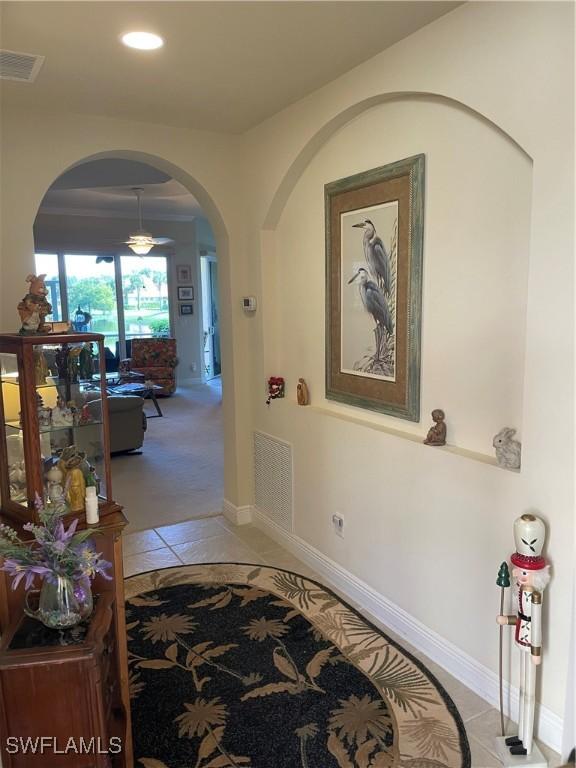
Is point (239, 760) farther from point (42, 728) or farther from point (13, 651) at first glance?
point (13, 651)

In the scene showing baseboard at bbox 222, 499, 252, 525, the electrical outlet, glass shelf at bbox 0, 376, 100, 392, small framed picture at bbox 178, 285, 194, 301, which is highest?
small framed picture at bbox 178, 285, 194, 301

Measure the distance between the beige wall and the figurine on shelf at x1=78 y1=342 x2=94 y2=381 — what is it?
1.39 m

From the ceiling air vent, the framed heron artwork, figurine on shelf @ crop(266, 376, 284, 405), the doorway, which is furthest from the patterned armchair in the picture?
the ceiling air vent

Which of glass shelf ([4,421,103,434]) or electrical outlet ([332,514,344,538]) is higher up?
glass shelf ([4,421,103,434])

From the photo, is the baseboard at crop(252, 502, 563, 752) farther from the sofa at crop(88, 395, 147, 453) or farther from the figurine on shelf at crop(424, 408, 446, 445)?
the sofa at crop(88, 395, 147, 453)

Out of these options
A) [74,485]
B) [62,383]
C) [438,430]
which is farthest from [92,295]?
[438,430]

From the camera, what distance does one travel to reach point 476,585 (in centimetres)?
239

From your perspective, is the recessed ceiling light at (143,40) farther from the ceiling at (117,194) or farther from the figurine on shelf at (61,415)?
the ceiling at (117,194)

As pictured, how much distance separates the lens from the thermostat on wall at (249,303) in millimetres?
3867

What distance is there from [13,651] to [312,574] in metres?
2.04

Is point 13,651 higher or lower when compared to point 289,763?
higher

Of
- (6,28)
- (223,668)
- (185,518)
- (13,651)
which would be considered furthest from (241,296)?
(13,651)

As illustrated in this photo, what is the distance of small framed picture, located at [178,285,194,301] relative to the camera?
1032 cm

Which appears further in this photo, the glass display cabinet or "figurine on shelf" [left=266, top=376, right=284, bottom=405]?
"figurine on shelf" [left=266, top=376, right=284, bottom=405]
